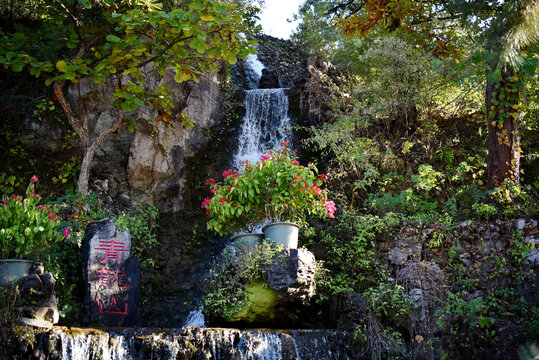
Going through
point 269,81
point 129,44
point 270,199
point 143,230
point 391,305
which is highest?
point 269,81

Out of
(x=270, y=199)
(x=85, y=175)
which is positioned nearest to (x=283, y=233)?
(x=270, y=199)

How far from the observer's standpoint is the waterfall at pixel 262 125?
9180 mm

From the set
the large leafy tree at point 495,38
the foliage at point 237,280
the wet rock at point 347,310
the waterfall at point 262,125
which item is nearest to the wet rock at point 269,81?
the waterfall at point 262,125

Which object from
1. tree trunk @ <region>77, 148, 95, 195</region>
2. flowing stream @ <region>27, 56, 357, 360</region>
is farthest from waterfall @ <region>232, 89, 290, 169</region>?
flowing stream @ <region>27, 56, 357, 360</region>

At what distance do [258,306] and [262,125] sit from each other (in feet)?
16.5

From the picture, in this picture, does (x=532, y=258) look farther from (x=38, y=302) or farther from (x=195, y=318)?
(x=38, y=302)

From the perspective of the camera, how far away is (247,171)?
5941 mm

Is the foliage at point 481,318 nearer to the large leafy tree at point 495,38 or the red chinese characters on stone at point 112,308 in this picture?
the large leafy tree at point 495,38

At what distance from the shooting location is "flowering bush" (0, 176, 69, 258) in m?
4.79

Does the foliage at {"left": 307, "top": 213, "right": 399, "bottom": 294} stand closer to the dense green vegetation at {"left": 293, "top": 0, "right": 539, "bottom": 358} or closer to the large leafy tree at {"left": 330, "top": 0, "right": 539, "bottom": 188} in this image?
the dense green vegetation at {"left": 293, "top": 0, "right": 539, "bottom": 358}

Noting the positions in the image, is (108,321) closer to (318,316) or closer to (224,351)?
(224,351)

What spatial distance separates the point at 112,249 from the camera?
6.18 meters

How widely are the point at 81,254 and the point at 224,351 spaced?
271cm

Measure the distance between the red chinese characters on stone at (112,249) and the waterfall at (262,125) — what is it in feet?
10.7
